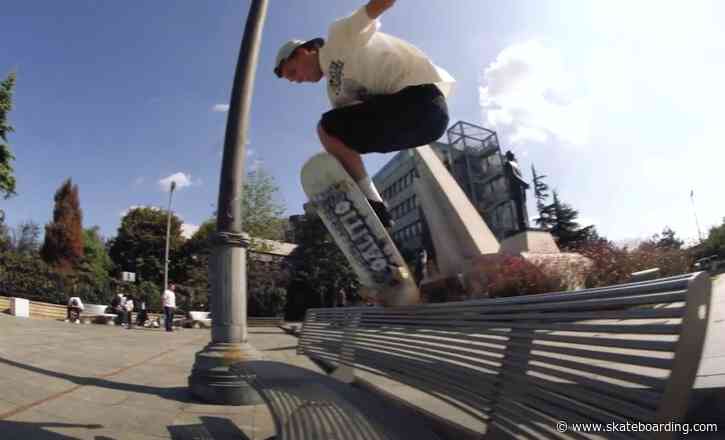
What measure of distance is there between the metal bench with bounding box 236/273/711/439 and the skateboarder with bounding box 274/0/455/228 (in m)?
0.95

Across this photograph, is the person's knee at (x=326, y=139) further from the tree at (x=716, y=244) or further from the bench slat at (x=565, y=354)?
the tree at (x=716, y=244)

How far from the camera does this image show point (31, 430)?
2465 millimetres

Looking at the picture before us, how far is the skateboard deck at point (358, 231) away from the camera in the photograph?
2.38 m

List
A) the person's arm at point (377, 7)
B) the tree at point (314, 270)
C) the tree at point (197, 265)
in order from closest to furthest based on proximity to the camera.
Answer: the person's arm at point (377, 7) → the tree at point (314, 270) → the tree at point (197, 265)

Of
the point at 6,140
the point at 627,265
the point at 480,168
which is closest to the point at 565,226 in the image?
the point at 480,168

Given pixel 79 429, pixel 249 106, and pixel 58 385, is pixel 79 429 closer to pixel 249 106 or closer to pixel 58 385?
pixel 58 385

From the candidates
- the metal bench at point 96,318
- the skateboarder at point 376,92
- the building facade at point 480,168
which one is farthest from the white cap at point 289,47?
the building facade at point 480,168

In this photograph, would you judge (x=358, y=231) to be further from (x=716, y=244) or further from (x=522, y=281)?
(x=716, y=244)

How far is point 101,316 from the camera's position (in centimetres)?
1880

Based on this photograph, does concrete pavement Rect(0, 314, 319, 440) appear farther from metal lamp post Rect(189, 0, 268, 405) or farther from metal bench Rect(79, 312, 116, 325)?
metal bench Rect(79, 312, 116, 325)

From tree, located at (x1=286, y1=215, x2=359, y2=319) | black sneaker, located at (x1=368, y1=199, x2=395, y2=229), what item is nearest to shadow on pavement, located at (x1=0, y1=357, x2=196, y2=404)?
black sneaker, located at (x1=368, y1=199, x2=395, y2=229)

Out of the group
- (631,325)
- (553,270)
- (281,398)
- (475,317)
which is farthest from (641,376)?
(553,270)

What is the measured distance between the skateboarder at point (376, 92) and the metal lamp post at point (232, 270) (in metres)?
2.23

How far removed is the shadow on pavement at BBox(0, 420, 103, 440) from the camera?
7.74ft
